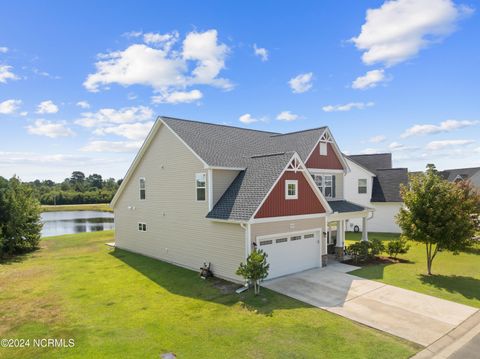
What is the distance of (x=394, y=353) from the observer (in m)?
7.90

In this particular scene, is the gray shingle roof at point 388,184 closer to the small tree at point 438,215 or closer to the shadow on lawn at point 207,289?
the small tree at point 438,215

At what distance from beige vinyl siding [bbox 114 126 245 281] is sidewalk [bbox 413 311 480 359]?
24.5 feet

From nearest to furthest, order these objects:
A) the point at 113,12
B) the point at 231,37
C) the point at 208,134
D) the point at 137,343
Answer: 1. the point at 137,343
2. the point at 113,12
3. the point at 231,37
4. the point at 208,134

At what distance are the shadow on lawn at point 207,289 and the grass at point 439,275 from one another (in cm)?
554

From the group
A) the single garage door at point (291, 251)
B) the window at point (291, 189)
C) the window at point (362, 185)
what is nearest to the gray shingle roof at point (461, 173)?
the window at point (362, 185)

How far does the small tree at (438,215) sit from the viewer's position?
14.2 meters

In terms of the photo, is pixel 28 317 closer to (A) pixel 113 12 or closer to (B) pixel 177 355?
(B) pixel 177 355

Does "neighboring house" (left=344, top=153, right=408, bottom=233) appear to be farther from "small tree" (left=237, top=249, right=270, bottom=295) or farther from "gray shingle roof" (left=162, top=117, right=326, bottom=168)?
"small tree" (left=237, top=249, right=270, bottom=295)

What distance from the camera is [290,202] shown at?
589 inches

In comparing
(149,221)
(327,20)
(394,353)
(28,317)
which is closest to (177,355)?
(394,353)

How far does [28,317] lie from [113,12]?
1346 centimetres

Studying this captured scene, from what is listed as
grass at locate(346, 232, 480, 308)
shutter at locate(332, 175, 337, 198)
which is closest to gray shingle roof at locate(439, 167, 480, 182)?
grass at locate(346, 232, 480, 308)

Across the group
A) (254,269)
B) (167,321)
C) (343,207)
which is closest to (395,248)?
(343,207)

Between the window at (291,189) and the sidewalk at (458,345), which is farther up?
the window at (291,189)
